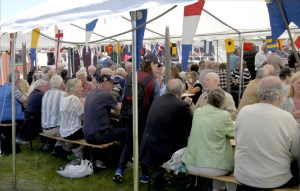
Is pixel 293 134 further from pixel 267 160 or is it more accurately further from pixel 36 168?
pixel 36 168

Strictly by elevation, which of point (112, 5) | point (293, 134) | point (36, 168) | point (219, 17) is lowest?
point (36, 168)

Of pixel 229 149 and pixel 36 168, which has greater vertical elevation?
pixel 229 149

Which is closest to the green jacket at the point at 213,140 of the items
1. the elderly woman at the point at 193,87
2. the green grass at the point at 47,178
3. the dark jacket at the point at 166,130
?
the dark jacket at the point at 166,130

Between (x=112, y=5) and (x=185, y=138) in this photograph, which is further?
(x=185, y=138)

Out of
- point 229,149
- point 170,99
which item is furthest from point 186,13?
point 229,149

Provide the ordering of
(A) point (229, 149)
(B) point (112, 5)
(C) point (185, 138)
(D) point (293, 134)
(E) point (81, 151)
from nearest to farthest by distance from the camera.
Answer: (D) point (293, 134), (B) point (112, 5), (A) point (229, 149), (C) point (185, 138), (E) point (81, 151)

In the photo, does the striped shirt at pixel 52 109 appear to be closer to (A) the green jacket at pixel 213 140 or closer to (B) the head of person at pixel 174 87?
(B) the head of person at pixel 174 87

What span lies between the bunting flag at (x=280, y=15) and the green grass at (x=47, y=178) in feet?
8.37

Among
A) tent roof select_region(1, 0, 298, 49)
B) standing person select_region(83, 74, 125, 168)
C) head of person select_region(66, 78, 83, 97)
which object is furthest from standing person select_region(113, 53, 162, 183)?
head of person select_region(66, 78, 83, 97)

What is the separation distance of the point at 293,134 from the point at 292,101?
1.29 meters

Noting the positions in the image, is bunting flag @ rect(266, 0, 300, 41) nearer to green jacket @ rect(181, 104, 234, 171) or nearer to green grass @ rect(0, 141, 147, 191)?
green jacket @ rect(181, 104, 234, 171)

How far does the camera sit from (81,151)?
578cm

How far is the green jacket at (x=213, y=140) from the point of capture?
382 cm

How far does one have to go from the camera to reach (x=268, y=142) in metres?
3.04
